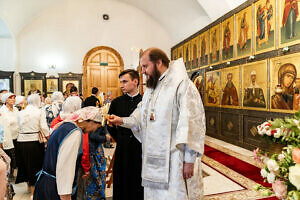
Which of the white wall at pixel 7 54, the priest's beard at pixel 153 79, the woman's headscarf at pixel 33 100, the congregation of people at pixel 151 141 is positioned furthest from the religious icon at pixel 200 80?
the white wall at pixel 7 54

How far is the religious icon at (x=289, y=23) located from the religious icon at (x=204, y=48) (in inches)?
160

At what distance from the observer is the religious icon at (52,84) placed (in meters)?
13.1

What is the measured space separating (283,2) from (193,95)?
5404 millimetres

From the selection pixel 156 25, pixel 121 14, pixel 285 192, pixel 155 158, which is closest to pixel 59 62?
pixel 121 14

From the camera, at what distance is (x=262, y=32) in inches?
260

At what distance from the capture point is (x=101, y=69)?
14414 mm

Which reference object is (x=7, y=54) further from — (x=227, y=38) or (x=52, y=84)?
(x=227, y=38)

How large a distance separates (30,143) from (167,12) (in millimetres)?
11276

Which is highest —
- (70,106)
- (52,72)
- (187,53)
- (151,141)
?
(187,53)

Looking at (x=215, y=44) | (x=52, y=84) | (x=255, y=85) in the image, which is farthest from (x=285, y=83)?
(x=52, y=84)

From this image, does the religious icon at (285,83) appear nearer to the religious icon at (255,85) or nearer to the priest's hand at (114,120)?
the religious icon at (255,85)

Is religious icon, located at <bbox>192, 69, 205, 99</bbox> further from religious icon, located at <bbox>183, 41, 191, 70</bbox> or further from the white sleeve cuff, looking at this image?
the white sleeve cuff

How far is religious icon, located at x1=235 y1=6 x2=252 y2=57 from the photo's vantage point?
23.4 feet

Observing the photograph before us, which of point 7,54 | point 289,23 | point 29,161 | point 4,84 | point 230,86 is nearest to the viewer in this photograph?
point 29,161
